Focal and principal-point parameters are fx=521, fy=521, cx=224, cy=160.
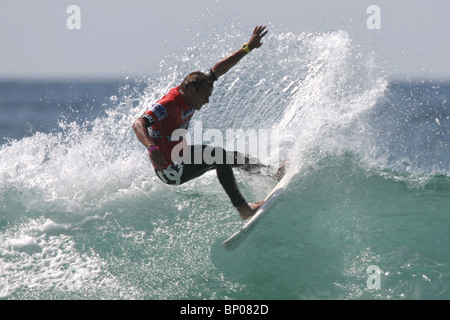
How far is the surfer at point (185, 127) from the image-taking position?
5.12m

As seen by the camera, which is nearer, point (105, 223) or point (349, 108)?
point (105, 223)

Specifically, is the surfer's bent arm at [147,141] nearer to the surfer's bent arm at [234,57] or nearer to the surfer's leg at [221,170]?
the surfer's leg at [221,170]

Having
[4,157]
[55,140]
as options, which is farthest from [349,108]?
[4,157]

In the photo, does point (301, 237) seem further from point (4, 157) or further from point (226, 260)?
point (4, 157)

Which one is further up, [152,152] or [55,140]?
[55,140]

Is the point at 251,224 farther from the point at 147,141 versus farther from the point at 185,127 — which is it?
the point at 147,141

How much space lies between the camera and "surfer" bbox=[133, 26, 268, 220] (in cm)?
512

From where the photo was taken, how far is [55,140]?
25.8 feet

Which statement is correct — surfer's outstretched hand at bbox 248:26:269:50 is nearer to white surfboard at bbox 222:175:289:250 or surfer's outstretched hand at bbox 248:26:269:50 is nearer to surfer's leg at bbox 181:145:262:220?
surfer's leg at bbox 181:145:262:220

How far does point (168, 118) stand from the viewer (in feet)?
16.9

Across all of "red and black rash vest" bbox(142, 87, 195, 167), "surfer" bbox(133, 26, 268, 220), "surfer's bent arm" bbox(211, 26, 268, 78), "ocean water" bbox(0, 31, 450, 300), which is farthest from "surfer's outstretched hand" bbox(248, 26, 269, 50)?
"ocean water" bbox(0, 31, 450, 300)

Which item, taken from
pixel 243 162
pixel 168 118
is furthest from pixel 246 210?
pixel 168 118

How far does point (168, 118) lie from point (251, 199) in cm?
201
